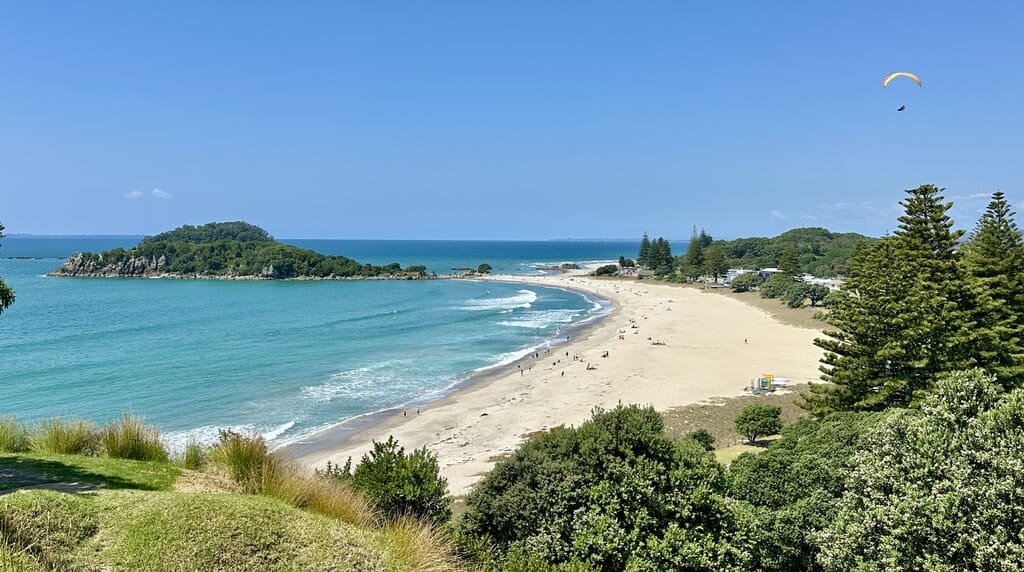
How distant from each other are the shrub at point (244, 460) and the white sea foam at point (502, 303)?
57897 mm

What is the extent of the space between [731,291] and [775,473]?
82.5 meters

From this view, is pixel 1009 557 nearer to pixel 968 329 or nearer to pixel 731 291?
pixel 968 329

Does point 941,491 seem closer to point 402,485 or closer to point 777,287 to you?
point 402,485

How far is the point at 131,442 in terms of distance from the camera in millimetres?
8570

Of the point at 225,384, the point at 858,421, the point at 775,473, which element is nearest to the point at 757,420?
the point at 858,421

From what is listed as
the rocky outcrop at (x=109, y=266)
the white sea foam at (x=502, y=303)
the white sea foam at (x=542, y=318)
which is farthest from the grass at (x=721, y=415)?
the rocky outcrop at (x=109, y=266)

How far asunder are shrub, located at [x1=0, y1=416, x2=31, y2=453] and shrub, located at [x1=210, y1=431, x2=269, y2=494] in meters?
3.66

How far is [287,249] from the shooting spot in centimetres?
11550

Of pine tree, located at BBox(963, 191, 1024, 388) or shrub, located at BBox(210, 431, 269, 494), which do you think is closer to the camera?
shrub, located at BBox(210, 431, 269, 494)

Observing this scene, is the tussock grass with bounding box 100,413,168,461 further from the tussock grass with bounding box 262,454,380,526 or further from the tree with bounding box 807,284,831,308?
the tree with bounding box 807,284,831,308

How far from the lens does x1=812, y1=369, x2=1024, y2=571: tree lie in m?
6.61

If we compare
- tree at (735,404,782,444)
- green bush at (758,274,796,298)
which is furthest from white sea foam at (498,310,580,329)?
tree at (735,404,782,444)

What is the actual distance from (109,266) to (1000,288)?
126 meters

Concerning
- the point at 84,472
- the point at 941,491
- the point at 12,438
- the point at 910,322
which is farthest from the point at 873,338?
the point at 12,438
